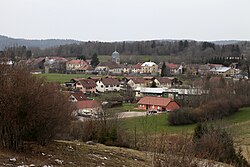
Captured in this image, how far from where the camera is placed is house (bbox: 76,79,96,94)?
190ft

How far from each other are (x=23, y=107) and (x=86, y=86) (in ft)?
161

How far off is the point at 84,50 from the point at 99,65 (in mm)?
31518

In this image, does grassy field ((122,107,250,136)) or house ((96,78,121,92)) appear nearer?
grassy field ((122,107,250,136))

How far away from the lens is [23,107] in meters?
9.26

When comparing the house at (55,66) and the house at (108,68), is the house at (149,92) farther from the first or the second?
the house at (108,68)

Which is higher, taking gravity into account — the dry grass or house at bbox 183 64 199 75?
the dry grass

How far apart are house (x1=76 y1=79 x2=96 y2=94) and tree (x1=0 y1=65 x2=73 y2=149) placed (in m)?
47.3

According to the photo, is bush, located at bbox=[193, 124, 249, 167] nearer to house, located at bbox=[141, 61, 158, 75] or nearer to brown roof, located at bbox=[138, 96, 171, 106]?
brown roof, located at bbox=[138, 96, 171, 106]

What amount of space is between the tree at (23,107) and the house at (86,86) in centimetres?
4734

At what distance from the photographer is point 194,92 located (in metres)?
46.6

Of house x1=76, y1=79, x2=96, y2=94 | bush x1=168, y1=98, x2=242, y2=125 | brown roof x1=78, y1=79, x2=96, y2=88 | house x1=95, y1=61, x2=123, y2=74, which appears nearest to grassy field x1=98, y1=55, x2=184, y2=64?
house x1=95, y1=61, x2=123, y2=74

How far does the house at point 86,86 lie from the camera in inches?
2285

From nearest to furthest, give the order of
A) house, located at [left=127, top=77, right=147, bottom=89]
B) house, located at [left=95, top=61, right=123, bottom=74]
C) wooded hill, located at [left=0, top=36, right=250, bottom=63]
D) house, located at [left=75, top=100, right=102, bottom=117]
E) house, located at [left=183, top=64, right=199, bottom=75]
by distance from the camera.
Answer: house, located at [left=75, top=100, right=102, bottom=117], house, located at [left=127, top=77, right=147, bottom=89], house, located at [left=183, top=64, right=199, bottom=75], house, located at [left=95, top=61, right=123, bottom=74], wooded hill, located at [left=0, top=36, right=250, bottom=63]

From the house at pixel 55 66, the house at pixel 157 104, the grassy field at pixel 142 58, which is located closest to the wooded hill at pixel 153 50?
the grassy field at pixel 142 58
